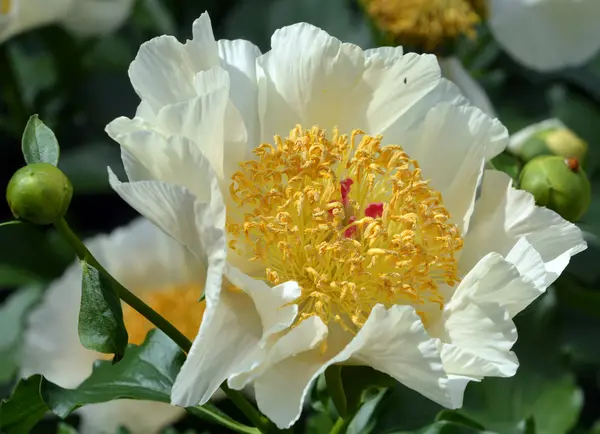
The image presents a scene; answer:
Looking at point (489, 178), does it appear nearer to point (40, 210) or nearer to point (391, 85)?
point (391, 85)

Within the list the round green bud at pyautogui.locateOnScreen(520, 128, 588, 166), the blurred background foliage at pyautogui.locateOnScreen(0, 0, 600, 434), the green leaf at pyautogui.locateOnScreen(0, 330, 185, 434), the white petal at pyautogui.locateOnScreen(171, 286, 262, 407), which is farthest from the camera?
the blurred background foliage at pyautogui.locateOnScreen(0, 0, 600, 434)

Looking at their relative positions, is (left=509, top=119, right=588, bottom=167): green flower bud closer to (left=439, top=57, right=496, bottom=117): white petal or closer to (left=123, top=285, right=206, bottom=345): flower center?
(left=439, top=57, right=496, bottom=117): white petal

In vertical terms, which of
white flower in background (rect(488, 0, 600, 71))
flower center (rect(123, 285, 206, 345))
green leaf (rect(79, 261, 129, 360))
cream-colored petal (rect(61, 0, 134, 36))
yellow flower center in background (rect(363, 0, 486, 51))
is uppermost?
green leaf (rect(79, 261, 129, 360))

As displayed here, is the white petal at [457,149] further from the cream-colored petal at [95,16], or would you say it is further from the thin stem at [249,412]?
the cream-colored petal at [95,16]

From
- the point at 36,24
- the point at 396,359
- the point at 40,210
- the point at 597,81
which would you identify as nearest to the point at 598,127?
the point at 597,81

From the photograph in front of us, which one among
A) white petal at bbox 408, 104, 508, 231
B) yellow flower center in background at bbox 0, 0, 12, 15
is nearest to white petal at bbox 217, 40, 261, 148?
white petal at bbox 408, 104, 508, 231

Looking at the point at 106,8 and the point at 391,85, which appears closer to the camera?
the point at 391,85

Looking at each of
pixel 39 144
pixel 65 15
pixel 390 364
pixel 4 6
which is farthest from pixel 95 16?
pixel 390 364
